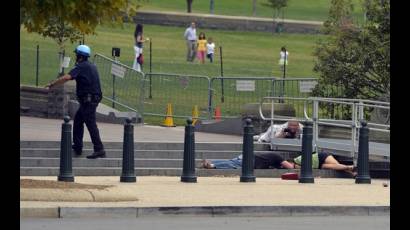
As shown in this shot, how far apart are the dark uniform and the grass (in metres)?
1.69

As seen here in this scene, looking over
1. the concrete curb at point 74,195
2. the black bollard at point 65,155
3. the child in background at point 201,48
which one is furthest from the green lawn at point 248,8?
the concrete curb at point 74,195

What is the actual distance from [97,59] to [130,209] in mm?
15202

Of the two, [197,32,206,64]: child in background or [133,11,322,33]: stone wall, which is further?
[133,11,322,33]: stone wall

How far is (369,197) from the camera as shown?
18.9 meters

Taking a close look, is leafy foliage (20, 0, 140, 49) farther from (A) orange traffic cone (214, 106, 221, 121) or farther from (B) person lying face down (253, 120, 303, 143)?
(A) orange traffic cone (214, 106, 221, 121)

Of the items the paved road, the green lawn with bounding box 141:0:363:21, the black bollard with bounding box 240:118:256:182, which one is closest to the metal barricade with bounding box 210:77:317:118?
the black bollard with bounding box 240:118:256:182

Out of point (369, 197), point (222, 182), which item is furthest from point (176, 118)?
point (369, 197)

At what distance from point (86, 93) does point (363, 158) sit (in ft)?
16.5

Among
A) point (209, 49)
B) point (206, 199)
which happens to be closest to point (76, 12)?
point (206, 199)

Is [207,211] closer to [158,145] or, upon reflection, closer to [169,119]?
[158,145]

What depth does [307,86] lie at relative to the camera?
29.8 m

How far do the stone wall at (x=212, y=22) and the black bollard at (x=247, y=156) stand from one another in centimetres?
3997

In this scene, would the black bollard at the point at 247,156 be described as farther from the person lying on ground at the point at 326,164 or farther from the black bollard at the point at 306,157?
the person lying on ground at the point at 326,164

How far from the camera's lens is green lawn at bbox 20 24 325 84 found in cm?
3884
